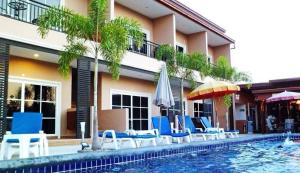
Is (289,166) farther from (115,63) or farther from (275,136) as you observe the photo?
(275,136)

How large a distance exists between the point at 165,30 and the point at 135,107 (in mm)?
4549

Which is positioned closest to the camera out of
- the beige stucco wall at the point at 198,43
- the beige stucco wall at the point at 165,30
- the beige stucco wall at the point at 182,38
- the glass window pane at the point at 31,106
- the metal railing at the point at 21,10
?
the metal railing at the point at 21,10

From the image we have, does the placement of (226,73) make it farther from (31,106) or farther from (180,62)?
(31,106)

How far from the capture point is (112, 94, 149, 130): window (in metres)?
15.5

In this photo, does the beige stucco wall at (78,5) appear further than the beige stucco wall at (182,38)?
No

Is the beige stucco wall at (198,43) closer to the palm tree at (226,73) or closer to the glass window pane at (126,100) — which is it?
the palm tree at (226,73)

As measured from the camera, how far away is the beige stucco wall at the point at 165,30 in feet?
56.4

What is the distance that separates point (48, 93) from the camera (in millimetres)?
12398

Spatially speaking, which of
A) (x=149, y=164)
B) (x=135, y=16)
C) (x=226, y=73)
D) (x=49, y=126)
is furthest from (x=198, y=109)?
(x=149, y=164)

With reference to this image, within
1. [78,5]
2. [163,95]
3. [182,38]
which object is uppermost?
[182,38]

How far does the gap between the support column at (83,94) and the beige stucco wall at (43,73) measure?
180 centimetres

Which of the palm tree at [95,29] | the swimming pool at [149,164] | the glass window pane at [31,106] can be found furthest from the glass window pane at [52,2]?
the swimming pool at [149,164]

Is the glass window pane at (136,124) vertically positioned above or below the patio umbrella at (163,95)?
below

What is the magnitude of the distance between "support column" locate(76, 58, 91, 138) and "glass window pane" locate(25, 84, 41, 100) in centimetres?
192
